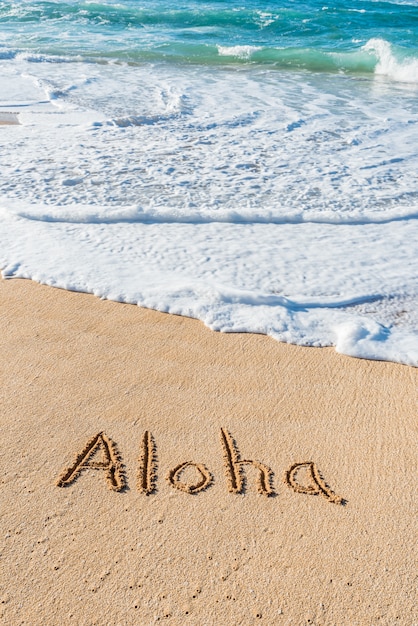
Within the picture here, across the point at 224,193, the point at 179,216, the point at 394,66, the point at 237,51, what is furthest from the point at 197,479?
the point at 237,51

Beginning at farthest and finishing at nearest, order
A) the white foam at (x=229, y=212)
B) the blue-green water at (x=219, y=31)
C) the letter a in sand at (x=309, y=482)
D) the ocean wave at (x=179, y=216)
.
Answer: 1. the blue-green water at (x=219, y=31)
2. the ocean wave at (x=179, y=216)
3. the white foam at (x=229, y=212)
4. the letter a in sand at (x=309, y=482)

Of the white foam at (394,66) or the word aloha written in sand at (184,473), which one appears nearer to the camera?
the word aloha written in sand at (184,473)

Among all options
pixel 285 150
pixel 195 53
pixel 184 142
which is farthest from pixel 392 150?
pixel 195 53

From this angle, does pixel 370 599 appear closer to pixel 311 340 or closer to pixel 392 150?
pixel 311 340

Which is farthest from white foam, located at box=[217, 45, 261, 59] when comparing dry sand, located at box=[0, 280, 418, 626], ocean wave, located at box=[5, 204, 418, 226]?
dry sand, located at box=[0, 280, 418, 626]

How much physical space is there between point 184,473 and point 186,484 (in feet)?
0.20

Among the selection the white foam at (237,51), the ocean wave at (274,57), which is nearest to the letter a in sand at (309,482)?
the ocean wave at (274,57)

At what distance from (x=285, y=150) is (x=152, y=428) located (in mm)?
4551

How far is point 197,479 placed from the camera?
2381 millimetres

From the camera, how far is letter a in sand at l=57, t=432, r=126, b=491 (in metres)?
2.34

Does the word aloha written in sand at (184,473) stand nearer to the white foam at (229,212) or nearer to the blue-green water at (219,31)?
the white foam at (229,212)

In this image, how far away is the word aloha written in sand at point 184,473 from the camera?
92.0 inches

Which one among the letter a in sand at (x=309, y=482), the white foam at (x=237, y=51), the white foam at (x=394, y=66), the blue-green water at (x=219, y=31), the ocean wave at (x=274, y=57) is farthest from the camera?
the white foam at (x=237, y=51)

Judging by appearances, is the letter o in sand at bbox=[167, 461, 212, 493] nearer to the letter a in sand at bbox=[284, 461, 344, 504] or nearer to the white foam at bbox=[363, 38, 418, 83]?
the letter a in sand at bbox=[284, 461, 344, 504]
